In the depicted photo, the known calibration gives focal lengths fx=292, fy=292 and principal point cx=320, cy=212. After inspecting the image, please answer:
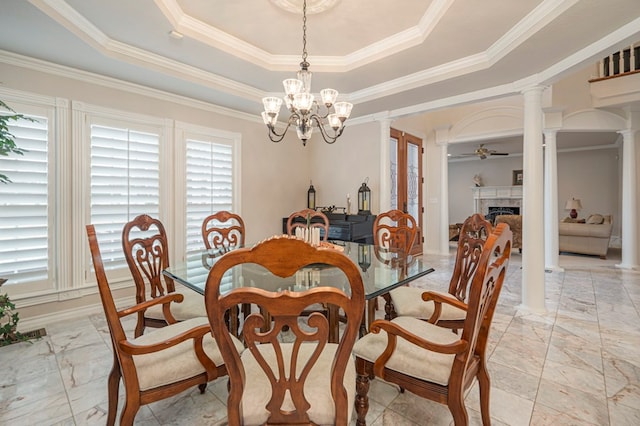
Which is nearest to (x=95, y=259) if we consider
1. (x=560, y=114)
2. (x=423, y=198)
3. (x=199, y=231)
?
(x=199, y=231)

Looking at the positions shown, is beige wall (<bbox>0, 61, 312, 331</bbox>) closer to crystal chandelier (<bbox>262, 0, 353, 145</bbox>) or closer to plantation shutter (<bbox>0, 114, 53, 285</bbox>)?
plantation shutter (<bbox>0, 114, 53, 285</bbox>)

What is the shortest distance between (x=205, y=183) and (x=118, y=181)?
1.02 metres

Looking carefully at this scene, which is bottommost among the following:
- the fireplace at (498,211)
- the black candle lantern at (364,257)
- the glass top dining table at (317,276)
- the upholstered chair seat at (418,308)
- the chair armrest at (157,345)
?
the upholstered chair seat at (418,308)

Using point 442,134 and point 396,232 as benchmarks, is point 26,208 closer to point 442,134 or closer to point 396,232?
point 396,232

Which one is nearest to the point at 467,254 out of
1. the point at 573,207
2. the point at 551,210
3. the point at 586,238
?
the point at 551,210

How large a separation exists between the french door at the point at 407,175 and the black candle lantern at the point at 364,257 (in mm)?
2713

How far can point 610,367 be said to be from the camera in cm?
216

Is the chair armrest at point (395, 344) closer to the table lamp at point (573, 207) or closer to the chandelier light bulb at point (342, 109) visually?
the chandelier light bulb at point (342, 109)

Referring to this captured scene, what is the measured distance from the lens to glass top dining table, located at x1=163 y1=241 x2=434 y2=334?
168 centimetres

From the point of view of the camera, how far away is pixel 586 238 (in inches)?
242

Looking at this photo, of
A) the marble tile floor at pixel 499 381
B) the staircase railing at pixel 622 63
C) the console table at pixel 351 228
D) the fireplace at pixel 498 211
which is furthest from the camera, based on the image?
the fireplace at pixel 498 211

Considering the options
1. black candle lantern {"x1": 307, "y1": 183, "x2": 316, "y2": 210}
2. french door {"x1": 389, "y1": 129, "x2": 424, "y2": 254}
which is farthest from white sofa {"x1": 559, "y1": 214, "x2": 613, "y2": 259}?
black candle lantern {"x1": 307, "y1": 183, "x2": 316, "y2": 210}

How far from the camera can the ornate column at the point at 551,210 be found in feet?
16.8

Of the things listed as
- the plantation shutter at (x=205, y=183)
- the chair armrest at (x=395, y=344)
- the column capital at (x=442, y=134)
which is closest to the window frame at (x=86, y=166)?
the plantation shutter at (x=205, y=183)
